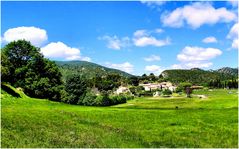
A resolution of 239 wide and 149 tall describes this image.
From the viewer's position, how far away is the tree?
393 feet

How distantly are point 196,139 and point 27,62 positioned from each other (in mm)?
71291

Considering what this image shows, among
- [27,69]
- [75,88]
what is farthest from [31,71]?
[75,88]

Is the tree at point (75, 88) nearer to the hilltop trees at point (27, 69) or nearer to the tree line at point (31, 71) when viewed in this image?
the tree line at point (31, 71)

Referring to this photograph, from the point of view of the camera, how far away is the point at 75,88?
124 m

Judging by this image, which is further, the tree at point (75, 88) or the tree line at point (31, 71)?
the tree at point (75, 88)

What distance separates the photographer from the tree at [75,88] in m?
120

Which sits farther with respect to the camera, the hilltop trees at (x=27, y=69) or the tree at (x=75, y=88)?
the tree at (x=75, y=88)

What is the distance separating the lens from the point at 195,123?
26938 millimetres

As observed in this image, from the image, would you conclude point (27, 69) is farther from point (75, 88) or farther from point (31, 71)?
point (75, 88)

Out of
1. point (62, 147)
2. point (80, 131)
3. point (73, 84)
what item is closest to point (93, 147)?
point (62, 147)

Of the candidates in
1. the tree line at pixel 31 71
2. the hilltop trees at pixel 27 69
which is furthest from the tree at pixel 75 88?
the hilltop trees at pixel 27 69

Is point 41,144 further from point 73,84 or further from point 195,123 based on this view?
point 73,84

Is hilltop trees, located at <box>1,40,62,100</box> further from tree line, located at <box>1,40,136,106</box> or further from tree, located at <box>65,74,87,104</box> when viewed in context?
tree, located at <box>65,74,87,104</box>

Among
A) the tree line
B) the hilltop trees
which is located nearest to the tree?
the tree line
